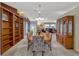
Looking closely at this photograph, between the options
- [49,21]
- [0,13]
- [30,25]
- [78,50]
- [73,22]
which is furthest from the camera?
[49,21]

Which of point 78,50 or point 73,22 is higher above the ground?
point 73,22

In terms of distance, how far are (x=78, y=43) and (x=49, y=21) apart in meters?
16.9

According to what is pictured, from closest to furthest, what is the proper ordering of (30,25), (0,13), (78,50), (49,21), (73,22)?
(0,13) < (78,50) < (73,22) < (30,25) < (49,21)

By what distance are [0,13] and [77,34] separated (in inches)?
Result: 162

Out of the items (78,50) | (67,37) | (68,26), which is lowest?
(78,50)

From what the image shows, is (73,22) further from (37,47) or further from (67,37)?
(37,47)

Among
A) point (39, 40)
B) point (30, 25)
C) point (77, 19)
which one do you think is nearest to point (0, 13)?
point (39, 40)

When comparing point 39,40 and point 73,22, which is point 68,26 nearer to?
point 73,22

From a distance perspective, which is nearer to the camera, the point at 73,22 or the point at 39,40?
the point at 39,40

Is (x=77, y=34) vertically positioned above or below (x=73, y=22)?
below

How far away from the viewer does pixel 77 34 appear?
830 centimetres

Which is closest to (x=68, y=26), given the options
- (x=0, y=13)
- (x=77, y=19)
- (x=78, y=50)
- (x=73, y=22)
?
(x=73, y=22)

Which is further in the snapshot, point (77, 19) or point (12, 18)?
point (12, 18)

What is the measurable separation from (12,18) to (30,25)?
11353 mm
